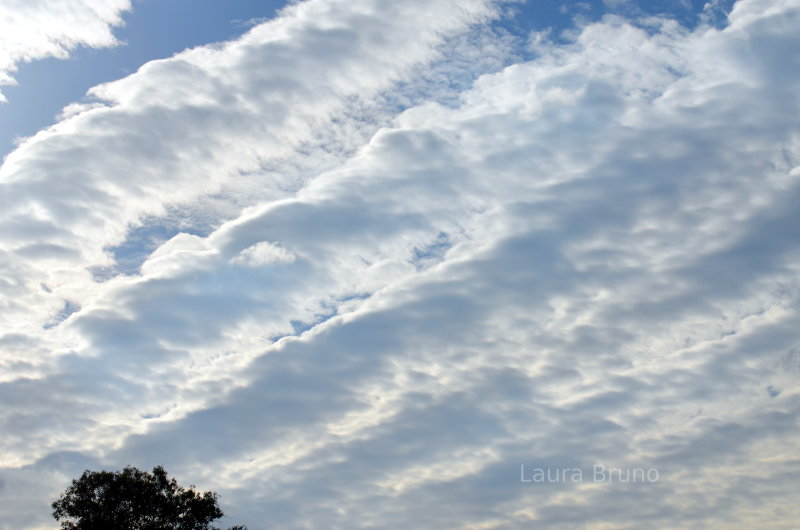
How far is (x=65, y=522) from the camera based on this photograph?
9594 cm

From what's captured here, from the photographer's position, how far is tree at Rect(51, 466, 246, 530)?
3799 inches

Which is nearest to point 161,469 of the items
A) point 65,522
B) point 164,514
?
point 164,514

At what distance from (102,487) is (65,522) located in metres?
5.34

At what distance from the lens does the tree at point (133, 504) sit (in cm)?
9650

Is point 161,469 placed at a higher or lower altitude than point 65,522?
higher

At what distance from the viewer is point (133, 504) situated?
98500 mm

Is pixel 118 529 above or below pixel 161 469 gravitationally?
below

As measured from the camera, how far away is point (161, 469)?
10181cm

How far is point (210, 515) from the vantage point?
102 meters

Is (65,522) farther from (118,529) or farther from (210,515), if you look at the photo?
(210,515)

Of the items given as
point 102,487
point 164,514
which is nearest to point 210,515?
point 164,514

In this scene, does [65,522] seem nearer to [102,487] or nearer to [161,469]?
[102,487]

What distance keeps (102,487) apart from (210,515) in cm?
1309

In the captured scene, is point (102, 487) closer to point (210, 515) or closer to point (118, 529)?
point (118, 529)
